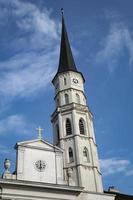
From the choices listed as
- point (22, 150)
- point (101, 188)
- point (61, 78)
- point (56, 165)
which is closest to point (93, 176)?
point (101, 188)

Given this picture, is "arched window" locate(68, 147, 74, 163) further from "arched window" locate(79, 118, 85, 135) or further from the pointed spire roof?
the pointed spire roof

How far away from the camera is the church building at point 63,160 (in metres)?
27.4

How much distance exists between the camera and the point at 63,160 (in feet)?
105

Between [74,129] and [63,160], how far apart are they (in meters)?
3.46

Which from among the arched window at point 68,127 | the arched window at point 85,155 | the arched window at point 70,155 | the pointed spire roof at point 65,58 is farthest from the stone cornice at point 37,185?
the pointed spire roof at point 65,58

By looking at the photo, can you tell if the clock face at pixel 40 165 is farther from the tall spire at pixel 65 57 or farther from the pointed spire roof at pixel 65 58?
the tall spire at pixel 65 57

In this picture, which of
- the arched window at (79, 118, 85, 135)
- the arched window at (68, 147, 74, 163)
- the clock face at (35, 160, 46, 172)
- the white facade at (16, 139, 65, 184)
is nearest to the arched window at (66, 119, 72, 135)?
the arched window at (79, 118, 85, 135)

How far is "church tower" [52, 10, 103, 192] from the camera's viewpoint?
31281mm

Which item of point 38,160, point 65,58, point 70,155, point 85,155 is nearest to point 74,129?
point 70,155

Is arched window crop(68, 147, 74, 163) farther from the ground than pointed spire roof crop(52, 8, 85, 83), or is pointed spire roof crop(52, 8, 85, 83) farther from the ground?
A: pointed spire roof crop(52, 8, 85, 83)

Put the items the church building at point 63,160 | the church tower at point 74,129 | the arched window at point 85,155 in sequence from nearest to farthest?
the church building at point 63,160 → the church tower at point 74,129 → the arched window at point 85,155

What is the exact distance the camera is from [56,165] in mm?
30156

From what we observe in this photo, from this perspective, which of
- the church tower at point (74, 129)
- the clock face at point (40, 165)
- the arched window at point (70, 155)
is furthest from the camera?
the arched window at point (70, 155)

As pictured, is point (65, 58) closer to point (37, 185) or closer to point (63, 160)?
point (63, 160)
